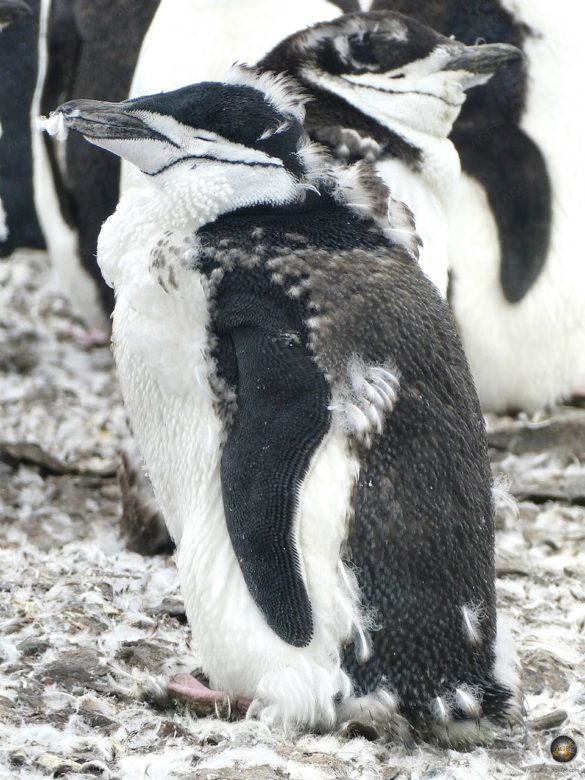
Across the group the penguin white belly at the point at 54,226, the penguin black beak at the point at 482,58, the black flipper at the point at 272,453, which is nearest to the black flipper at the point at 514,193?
the penguin black beak at the point at 482,58

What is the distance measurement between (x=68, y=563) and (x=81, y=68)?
5.69 feet

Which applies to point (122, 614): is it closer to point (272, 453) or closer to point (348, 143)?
point (272, 453)

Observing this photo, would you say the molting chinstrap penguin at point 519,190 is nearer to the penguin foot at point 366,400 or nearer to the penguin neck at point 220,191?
the penguin neck at point 220,191

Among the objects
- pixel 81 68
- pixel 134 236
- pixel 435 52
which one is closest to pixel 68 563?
pixel 134 236

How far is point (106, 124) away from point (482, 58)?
1.29m

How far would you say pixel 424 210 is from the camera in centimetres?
322

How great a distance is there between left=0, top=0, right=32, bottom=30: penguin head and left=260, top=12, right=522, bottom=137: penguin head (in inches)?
61.7

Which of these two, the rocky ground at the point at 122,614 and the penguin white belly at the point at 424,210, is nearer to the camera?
the rocky ground at the point at 122,614

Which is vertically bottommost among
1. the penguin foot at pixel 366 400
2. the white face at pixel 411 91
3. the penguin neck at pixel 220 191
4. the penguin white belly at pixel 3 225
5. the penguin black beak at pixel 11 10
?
the penguin white belly at pixel 3 225

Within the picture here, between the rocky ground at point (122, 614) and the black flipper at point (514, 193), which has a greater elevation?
the black flipper at point (514, 193)

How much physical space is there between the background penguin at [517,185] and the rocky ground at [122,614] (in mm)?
317

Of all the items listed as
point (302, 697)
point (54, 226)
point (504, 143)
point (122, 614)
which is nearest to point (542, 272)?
point (504, 143)

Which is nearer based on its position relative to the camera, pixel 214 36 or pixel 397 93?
pixel 397 93

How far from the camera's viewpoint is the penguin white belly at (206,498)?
6.97ft
